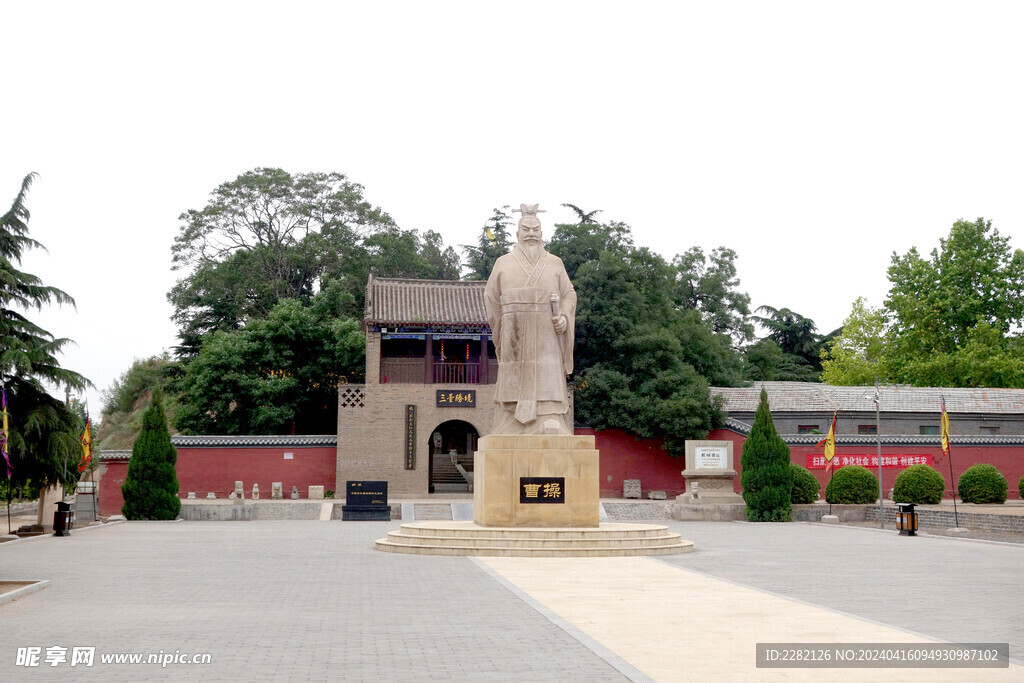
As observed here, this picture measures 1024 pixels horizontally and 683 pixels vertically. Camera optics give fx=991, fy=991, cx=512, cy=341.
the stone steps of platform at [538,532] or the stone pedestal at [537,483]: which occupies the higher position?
the stone pedestal at [537,483]

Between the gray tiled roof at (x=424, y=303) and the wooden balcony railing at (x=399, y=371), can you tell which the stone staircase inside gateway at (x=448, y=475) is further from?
the gray tiled roof at (x=424, y=303)

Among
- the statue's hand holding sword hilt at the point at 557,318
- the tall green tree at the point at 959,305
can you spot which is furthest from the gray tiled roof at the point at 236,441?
the tall green tree at the point at 959,305

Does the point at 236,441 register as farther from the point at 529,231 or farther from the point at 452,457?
the point at 529,231

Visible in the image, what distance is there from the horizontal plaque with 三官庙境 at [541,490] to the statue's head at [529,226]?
3.91 metres

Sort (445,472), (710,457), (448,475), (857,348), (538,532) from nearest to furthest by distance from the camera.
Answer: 1. (538,532)
2. (710,457)
3. (448,475)
4. (445,472)
5. (857,348)

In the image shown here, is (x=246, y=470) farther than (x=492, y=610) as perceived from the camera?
Yes

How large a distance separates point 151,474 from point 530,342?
518 inches

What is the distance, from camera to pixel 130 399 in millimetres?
45031

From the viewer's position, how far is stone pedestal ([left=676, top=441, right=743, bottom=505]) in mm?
25812

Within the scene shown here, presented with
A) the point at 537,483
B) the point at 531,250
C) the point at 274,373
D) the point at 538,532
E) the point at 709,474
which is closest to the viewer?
the point at 538,532

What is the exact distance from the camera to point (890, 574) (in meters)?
11.7

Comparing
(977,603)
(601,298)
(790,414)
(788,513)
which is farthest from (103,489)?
→ (977,603)

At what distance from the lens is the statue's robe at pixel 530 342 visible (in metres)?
15.5

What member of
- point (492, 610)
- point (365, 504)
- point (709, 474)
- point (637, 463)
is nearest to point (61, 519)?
point (365, 504)
